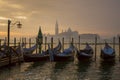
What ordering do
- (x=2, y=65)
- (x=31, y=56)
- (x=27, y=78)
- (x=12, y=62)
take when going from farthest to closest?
(x=31, y=56) → (x=12, y=62) → (x=2, y=65) → (x=27, y=78)

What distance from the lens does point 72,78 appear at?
24.4 metres

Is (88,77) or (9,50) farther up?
(9,50)

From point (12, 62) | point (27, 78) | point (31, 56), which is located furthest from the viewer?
point (31, 56)

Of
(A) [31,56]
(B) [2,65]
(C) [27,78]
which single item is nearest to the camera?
(C) [27,78]

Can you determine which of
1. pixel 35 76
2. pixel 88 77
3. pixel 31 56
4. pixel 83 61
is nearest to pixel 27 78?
pixel 35 76

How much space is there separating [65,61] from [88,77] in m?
13.6

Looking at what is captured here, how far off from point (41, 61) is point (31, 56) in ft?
5.10

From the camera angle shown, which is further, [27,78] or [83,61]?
[83,61]

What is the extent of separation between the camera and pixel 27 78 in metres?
24.1

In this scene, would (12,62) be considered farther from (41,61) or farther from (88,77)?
(88,77)

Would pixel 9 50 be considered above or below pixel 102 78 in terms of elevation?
above

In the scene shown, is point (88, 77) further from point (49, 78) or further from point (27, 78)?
point (27, 78)

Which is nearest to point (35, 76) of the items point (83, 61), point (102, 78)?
point (102, 78)

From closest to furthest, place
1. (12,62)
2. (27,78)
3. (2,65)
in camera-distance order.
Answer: (27,78)
(2,65)
(12,62)
